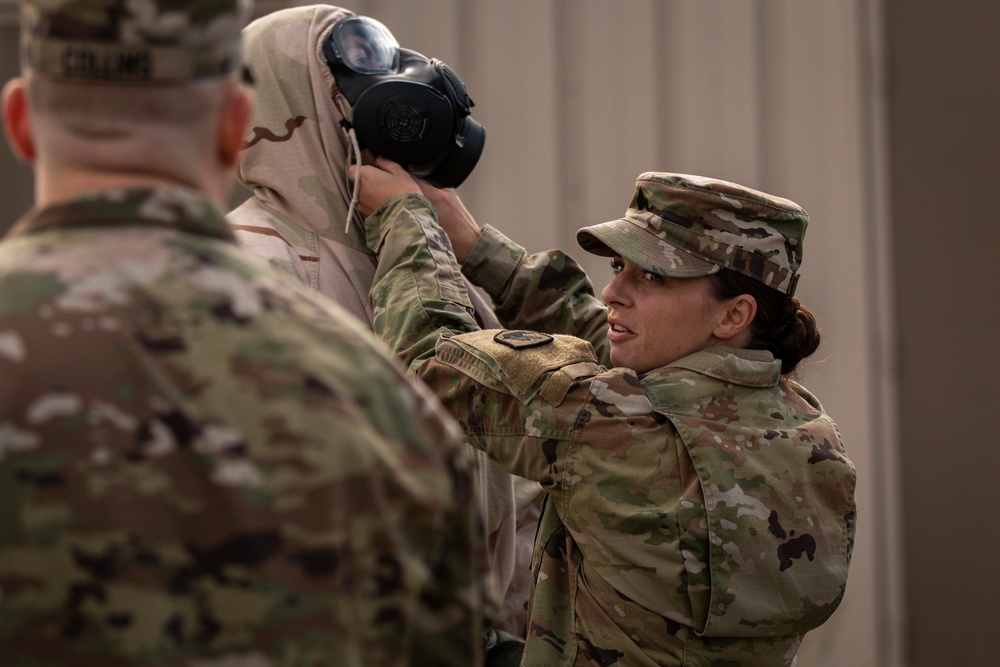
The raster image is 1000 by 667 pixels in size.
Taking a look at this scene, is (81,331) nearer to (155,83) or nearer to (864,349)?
(155,83)

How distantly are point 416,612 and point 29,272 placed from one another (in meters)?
0.43

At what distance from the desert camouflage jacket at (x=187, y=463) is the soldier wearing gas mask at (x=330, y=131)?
3.37 ft

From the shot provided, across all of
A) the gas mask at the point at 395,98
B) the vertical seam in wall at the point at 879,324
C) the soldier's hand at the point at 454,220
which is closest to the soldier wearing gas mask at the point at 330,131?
the gas mask at the point at 395,98

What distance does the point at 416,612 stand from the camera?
1.02 meters

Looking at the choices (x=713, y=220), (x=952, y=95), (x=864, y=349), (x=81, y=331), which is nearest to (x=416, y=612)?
(x=81, y=331)

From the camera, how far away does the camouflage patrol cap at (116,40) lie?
936 mm

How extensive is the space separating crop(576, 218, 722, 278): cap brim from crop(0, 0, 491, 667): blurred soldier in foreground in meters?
0.94

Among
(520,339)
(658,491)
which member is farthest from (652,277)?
(658,491)

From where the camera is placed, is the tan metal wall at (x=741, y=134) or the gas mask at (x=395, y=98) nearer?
the gas mask at (x=395, y=98)

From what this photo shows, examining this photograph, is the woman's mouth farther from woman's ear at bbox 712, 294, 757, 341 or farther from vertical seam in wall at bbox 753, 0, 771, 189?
vertical seam in wall at bbox 753, 0, 771, 189

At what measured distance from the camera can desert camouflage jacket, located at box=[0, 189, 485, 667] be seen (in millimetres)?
876

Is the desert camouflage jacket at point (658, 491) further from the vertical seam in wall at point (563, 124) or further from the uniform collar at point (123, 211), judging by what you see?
the vertical seam in wall at point (563, 124)

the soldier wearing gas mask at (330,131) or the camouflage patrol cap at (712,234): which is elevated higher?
the soldier wearing gas mask at (330,131)

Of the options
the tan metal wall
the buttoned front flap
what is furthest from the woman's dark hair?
the tan metal wall
